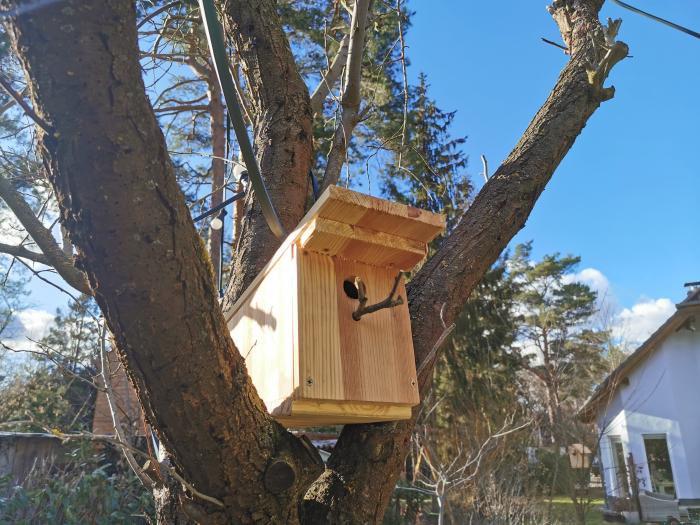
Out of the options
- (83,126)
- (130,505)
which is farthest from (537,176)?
(130,505)

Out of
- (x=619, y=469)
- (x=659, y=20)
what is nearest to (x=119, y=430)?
(x=659, y=20)

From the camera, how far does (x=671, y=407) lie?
10648 millimetres

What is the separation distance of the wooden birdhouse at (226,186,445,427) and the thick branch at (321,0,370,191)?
0.87 metres

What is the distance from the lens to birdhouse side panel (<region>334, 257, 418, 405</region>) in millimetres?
1159

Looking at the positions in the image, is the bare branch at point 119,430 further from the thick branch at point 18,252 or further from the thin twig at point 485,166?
the thin twig at point 485,166

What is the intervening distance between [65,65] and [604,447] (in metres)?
14.1

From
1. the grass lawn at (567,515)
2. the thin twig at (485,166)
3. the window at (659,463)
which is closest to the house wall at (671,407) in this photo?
the window at (659,463)

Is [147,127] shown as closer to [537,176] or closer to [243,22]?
[537,176]

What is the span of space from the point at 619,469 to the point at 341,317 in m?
12.3

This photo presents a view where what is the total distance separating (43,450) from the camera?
686 centimetres

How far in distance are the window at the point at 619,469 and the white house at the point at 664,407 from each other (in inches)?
1.4

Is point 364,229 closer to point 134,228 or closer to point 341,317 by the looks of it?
point 341,317

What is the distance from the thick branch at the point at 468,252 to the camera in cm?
128

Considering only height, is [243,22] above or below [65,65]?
above
